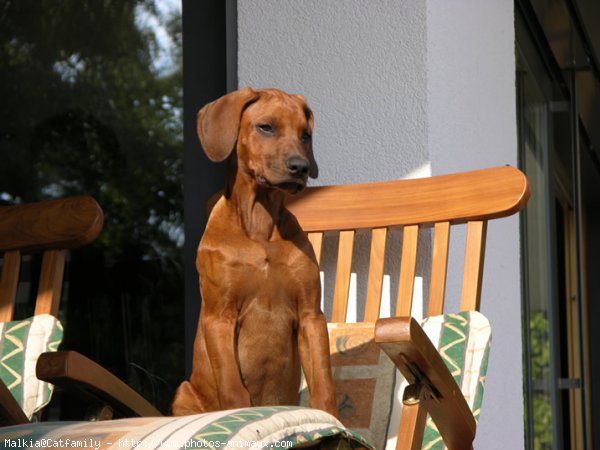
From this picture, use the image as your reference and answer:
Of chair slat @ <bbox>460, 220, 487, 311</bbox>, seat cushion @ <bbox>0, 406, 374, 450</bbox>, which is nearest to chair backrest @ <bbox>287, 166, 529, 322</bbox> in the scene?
chair slat @ <bbox>460, 220, 487, 311</bbox>

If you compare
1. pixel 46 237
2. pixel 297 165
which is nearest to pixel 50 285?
pixel 46 237

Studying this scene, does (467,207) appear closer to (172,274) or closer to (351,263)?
(351,263)

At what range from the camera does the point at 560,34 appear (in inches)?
158

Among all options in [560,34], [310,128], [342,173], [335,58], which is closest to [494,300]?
[342,173]

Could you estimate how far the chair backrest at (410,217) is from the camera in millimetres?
→ 1915

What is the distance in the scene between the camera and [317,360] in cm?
165

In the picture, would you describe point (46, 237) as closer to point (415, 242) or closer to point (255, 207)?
point (255, 207)

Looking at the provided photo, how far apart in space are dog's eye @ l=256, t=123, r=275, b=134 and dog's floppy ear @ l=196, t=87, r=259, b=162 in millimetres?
41

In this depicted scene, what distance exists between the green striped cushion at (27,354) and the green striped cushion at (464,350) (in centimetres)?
66

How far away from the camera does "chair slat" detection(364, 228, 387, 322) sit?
206cm

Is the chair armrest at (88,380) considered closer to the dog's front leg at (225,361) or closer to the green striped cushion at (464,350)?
the dog's front leg at (225,361)

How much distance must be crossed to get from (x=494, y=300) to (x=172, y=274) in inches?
30.3

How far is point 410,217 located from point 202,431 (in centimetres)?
111

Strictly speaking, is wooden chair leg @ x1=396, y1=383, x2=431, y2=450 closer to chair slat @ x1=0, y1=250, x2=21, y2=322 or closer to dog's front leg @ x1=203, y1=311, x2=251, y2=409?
dog's front leg @ x1=203, y1=311, x2=251, y2=409
